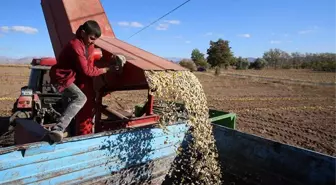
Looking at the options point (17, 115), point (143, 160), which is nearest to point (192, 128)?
point (143, 160)

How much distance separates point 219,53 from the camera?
3775cm

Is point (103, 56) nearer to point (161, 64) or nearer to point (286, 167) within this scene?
point (161, 64)

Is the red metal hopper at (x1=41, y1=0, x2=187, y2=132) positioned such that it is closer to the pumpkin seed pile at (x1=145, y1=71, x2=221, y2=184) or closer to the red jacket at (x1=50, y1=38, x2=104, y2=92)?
the pumpkin seed pile at (x1=145, y1=71, x2=221, y2=184)

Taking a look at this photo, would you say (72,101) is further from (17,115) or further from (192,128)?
(17,115)

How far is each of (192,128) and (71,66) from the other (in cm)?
170

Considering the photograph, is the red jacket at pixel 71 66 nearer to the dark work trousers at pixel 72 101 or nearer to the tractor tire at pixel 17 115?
the dark work trousers at pixel 72 101

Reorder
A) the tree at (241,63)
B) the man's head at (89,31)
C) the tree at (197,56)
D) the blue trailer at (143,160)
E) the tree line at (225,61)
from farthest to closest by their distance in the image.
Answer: the tree at (241,63) < the tree at (197,56) < the tree line at (225,61) < the man's head at (89,31) < the blue trailer at (143,160)

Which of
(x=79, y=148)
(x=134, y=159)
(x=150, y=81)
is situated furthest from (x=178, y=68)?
(x=79, y=148)

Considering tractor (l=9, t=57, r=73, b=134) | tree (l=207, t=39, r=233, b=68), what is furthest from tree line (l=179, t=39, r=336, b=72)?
tractor (l=9, t=57, r=73, b=134)

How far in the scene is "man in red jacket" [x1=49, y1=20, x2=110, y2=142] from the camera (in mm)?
3234

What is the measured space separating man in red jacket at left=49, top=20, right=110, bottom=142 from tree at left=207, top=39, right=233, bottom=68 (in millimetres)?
35396

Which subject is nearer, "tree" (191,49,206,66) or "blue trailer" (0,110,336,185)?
"blue trailer" (0,110,336,185)

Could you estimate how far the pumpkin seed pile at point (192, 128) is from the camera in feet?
11.5

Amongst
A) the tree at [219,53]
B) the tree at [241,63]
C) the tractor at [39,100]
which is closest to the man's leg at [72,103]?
the tractor at [39,100]
